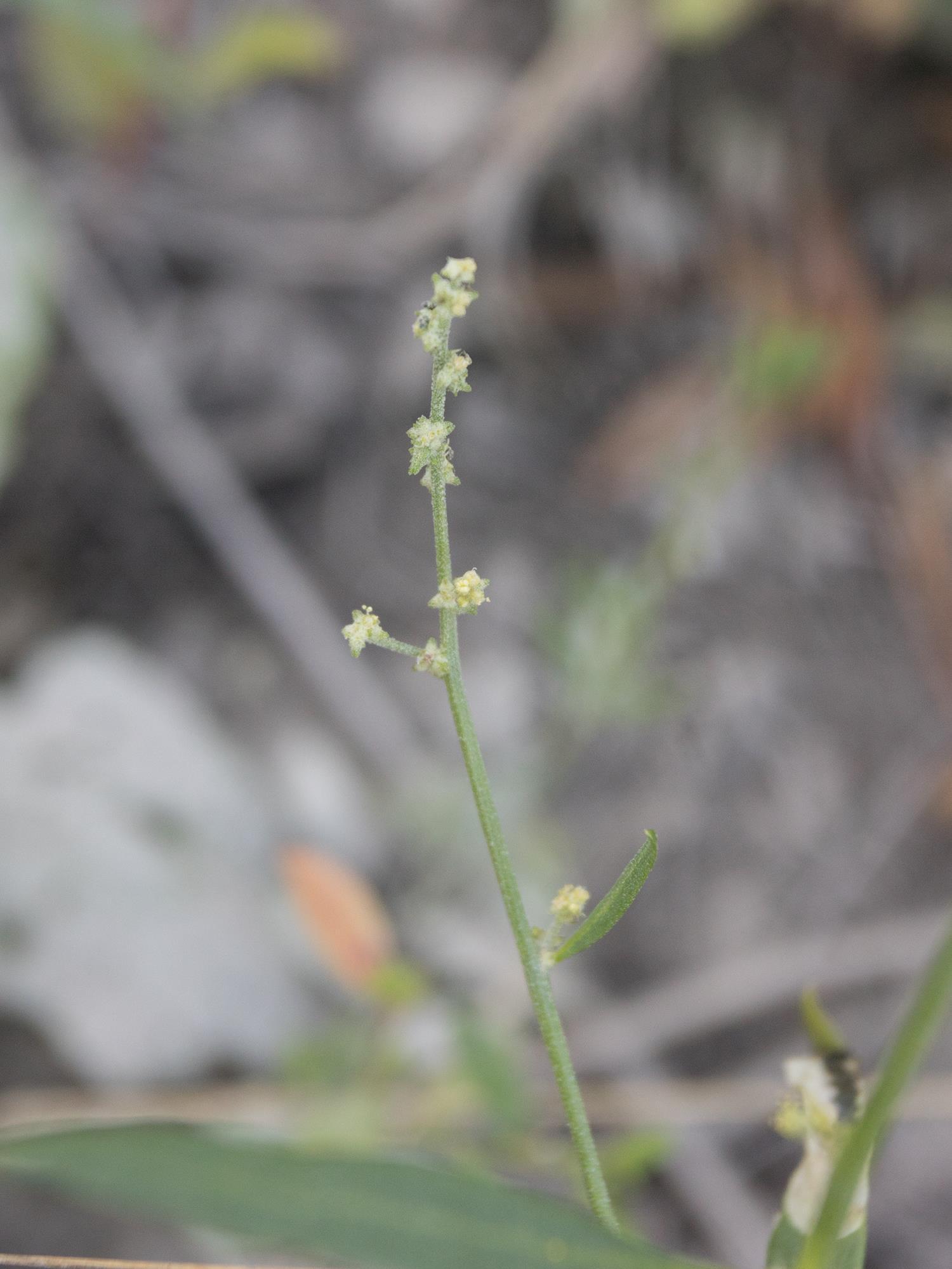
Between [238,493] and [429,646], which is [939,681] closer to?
[238,493]

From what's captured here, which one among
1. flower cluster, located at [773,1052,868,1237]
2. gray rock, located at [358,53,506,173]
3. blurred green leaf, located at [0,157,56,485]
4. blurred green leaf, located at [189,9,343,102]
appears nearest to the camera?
flower cluster, located at [773,1052,868,1237]

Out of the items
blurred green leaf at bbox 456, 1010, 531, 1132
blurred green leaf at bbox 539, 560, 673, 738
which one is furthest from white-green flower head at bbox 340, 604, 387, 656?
blurred green leaf at bbox 539, 560, 673, 738

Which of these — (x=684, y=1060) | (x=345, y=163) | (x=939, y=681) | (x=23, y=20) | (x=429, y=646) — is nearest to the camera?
(x=429, y=646)

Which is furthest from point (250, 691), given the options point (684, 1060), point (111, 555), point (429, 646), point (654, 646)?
point (429, 646)

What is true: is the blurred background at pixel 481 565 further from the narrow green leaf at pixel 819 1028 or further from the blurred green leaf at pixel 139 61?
the narrow green leaf at pixel 819 1028

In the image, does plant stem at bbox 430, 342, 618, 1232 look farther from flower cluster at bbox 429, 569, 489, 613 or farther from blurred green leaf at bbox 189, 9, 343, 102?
blurred green leaf at bbox 189, 9, 343, 102
